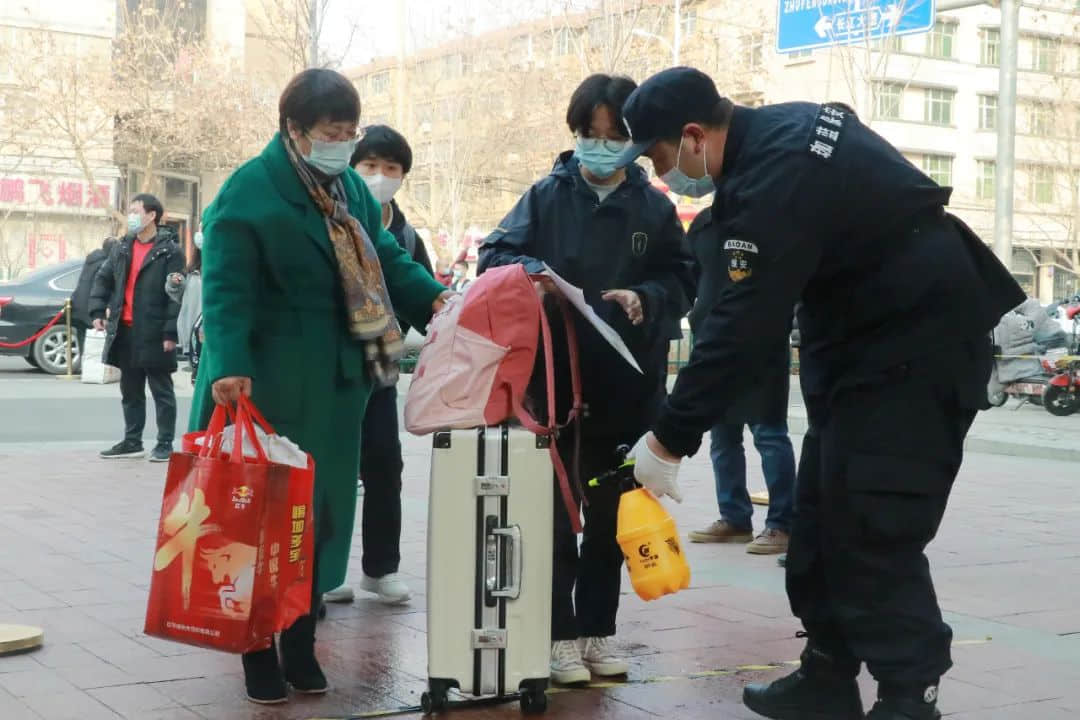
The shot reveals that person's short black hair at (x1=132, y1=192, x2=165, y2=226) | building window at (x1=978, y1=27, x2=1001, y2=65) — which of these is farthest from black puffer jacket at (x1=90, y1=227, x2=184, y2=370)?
building window at (x1=978, y1=27, x2=1001, y2=65)

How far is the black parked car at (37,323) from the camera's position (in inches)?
715

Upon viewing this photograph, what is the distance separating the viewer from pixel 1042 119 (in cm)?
4453

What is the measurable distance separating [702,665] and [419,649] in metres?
0.95

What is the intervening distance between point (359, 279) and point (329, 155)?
37cm

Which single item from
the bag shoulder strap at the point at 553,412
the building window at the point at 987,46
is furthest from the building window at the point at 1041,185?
the bag shoulder strap at the point at 553,412

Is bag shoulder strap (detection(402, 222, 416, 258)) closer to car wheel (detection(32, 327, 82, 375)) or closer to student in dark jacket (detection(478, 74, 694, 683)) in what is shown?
student in dark jacket (detection(478, 74, 694, 683))

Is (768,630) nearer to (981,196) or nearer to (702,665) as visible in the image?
(702,665)

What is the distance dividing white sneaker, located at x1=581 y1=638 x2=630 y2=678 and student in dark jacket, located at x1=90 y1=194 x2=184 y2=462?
6.11 meters

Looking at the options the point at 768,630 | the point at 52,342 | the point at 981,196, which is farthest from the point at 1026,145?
the point at 768,630

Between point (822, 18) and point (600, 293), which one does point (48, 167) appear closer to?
point (822, 18)

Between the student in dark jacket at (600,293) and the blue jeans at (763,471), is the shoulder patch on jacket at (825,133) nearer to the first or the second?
the student in dark jacket at (600,293)

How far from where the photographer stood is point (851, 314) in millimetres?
3572

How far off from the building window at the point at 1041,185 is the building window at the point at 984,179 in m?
3.55

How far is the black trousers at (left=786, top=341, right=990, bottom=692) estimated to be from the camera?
11.5 ft
